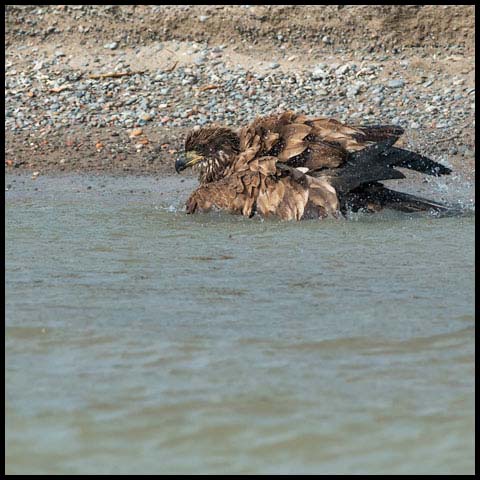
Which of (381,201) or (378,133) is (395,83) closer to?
(378,133)

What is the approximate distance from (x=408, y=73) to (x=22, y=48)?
204 inches

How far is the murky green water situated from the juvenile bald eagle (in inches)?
14.0

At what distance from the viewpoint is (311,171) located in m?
9.02

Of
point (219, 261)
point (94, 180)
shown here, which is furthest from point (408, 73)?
point (219, 261)

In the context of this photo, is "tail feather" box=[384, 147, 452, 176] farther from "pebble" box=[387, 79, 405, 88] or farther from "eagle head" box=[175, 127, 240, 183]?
"pebble" box=[387, 79, 405, 88]

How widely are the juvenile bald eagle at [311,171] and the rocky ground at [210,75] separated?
295cm

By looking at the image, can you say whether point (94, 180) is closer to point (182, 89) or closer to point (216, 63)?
point (182, 89)

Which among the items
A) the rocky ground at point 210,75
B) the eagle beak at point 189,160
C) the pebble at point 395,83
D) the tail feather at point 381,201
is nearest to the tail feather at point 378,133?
the tail feather at point 381,201

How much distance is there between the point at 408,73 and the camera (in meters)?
15.2

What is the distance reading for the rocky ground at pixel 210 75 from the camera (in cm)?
1324

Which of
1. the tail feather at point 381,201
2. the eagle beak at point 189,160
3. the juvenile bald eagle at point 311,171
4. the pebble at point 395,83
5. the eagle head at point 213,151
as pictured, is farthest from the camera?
the pebble at point 395,83

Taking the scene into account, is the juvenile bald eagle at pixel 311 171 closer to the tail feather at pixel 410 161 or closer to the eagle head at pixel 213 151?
the tail feather at pixel 410 161

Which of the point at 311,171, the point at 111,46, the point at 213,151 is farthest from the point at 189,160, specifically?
the point at 111,46

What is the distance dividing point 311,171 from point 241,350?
3.91 meters
